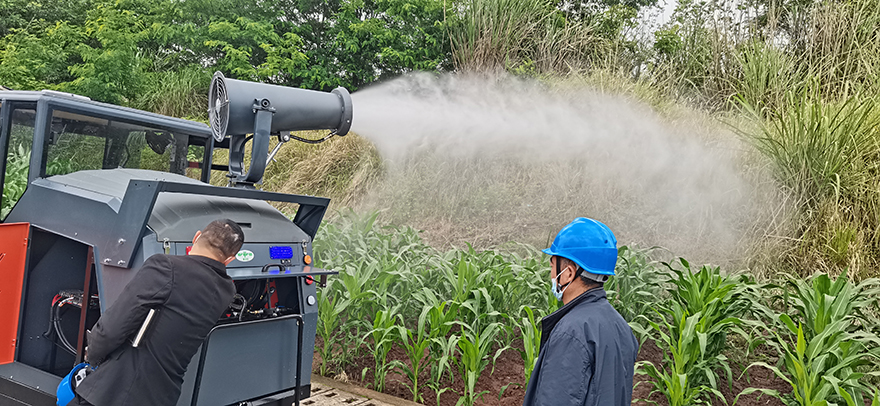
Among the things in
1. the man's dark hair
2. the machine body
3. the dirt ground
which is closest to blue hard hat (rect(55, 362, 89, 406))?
the machine body

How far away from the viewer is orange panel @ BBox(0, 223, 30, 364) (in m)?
3.25

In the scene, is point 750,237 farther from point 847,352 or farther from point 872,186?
point 847,352

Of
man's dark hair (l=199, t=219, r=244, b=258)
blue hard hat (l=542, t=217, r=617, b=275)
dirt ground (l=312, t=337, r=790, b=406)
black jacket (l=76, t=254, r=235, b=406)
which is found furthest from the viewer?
dirt ground (l=312, t=337, r=790, b=406)

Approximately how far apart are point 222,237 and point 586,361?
68.2 inches

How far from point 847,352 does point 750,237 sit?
3.88 m

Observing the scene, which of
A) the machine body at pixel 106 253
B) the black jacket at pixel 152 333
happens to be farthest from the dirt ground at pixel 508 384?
the black jacket at pixel 152 333

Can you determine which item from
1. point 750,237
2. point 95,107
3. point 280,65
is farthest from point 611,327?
point 280,65

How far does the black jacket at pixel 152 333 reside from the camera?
2623mm

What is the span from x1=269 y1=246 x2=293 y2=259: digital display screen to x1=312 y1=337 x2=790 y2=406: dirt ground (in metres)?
1.59

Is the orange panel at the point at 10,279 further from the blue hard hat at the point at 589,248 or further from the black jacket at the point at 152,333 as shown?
the blue hard hat at the point at 589,248

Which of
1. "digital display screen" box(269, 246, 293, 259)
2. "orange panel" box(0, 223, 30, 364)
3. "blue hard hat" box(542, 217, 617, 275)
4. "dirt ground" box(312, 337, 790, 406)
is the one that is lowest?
"dirt ground" box(312, 337, 790, 406)

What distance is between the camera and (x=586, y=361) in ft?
6.62

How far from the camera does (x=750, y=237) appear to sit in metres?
7.32

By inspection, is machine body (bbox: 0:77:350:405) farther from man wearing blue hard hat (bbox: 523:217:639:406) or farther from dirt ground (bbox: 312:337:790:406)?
man wearing blue hard hat (bbox: 523:217:639:406)
